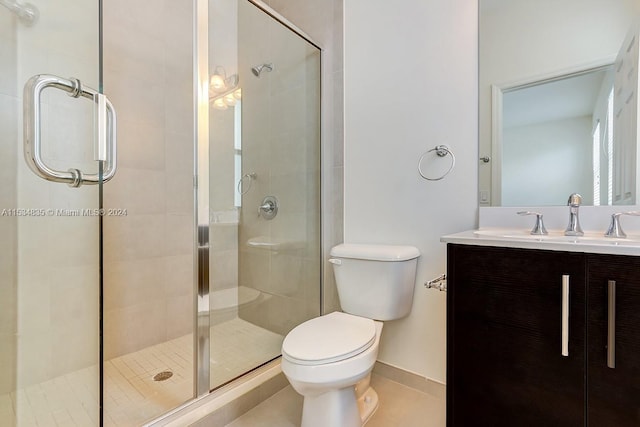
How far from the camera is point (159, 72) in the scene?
191 cm

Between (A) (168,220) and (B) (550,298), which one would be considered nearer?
(B) (550,298)

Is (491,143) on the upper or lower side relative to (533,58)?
lower

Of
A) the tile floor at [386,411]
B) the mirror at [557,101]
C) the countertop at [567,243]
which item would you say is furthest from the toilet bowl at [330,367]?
the mirror at [557,101]

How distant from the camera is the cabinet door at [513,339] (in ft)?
2.80

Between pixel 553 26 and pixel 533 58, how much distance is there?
0.13 metres

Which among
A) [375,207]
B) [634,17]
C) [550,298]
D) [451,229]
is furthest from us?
[375,207]

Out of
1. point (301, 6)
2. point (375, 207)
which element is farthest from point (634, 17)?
point (301, 6)

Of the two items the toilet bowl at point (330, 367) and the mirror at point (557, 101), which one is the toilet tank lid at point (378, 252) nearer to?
the toilet bowl at point (330, 367)

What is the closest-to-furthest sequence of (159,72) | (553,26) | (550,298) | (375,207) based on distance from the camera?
(550,298), (553,26), (375,207), (159,72)

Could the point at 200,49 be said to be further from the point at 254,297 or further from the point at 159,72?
the point at 254,297

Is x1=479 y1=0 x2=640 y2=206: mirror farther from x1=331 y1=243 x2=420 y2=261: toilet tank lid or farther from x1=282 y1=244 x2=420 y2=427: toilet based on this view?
x1=282 y1=244 x2=420 y2=427: toilet

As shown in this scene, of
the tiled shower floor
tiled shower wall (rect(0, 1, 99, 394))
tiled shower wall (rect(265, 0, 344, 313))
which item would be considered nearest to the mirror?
tiled shower wall (rect(265, 0, 344, 313))

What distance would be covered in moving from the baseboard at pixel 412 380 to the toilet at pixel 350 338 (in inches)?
8.0

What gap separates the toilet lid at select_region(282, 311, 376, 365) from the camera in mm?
1075
